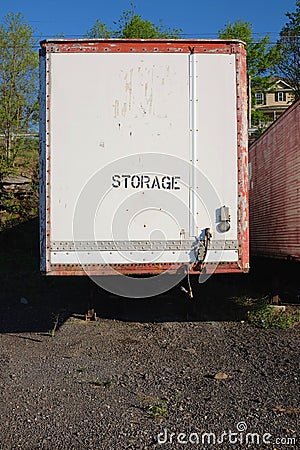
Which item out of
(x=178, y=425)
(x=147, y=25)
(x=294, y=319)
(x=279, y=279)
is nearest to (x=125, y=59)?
(x=178, y=425)

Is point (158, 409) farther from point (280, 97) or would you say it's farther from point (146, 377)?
point (280, 97)

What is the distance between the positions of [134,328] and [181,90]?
365 cm

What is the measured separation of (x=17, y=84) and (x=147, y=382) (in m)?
16.7

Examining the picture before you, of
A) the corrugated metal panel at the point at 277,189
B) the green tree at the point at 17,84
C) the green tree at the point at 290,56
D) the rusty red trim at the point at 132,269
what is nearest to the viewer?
the rusty red trim at the point at 132,269

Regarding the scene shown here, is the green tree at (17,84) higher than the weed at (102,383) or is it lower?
Answer: higher

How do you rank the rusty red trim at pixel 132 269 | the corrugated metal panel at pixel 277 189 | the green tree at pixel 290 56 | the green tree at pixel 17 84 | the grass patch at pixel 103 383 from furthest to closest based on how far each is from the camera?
the green tree at pixel 290 56
the green tree at pixel 17 84
the corrugated metal panel at pixel 277 189
the rusty red trim at pixel 132 269
the grass patch at pixel 103 383

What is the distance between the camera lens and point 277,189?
10453 millimetres

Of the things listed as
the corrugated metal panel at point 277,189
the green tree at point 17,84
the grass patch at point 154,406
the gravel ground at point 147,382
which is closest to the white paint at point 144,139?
the gravel ground at point 147,382

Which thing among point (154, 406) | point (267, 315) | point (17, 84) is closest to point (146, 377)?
point (154, 406)

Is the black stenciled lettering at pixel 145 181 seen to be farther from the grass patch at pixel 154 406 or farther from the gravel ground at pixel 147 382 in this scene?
the grass patch at pixel 154 406

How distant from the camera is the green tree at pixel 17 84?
19.9 m

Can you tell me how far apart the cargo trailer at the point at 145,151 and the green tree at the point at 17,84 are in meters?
13.5

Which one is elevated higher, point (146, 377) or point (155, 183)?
point (155, 183)

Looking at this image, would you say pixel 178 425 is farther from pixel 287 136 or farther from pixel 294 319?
pixel 287 136
